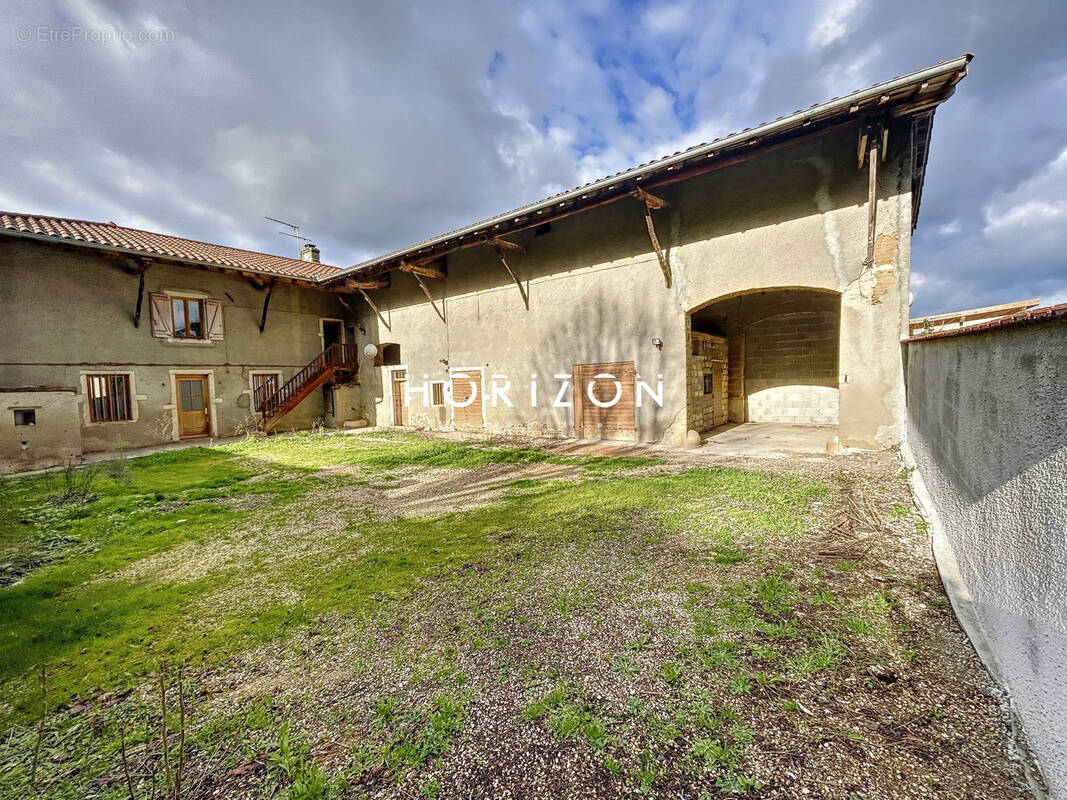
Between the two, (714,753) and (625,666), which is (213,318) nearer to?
(625,666)

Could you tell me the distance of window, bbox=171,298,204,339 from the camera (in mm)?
11898

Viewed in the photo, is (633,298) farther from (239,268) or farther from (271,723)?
(239,268)

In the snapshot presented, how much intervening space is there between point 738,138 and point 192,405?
50.8ft

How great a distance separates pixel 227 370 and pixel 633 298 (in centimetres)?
1269

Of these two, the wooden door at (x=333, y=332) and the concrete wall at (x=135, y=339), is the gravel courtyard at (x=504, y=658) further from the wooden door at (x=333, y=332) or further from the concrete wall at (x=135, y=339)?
the wooden door at (x=333, y=332)

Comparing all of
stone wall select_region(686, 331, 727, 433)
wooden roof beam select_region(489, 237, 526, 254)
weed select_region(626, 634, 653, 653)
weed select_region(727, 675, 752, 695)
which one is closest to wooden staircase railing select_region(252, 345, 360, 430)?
wooden roof beam select_region(489, 237, 526, 254)

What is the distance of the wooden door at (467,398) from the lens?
11539 millimetres

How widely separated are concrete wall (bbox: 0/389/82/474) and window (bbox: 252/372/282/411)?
4.62 metres

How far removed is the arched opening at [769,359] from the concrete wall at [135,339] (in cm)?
1216

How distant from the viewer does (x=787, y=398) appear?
10.7 metres

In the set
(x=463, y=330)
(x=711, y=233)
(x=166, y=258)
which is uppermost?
(x=166, y=258)

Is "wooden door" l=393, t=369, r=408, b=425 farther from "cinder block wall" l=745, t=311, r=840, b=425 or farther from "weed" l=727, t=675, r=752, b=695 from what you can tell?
"weed" l=727, t=675, r=752, b=695

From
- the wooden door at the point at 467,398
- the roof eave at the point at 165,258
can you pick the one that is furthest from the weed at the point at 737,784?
the roof eave at the point at 165,258

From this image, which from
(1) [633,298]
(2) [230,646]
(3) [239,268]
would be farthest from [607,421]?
(3) [239,268]
